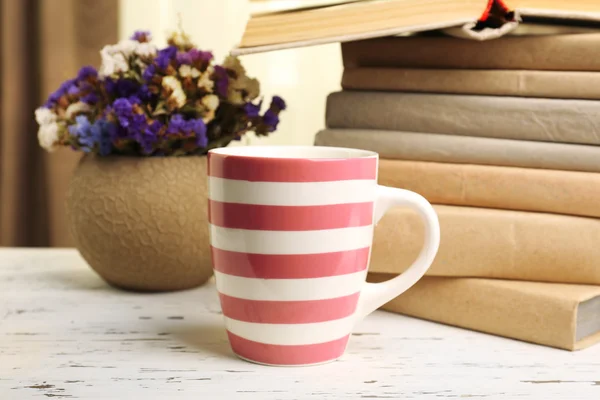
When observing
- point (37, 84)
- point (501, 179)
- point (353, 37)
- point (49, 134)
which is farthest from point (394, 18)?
point (37, 84)

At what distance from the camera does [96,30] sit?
144 cm

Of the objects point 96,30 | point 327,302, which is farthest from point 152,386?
point 96,30

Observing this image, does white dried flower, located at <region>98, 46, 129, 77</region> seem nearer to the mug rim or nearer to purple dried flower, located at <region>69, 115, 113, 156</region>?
purple dried flower, located at <region>69, 115, 113, 156</region>

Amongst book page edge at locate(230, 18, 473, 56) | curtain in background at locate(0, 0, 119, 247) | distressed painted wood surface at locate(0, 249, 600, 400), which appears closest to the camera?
distressed painted wood surface at locate(0, 249, 600, 400)

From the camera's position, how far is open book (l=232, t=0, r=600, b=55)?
0.57 meters

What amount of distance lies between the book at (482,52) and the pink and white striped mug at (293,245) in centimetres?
18

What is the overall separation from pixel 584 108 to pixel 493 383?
0.25 metres

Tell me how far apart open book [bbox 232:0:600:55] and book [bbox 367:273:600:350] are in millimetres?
Answer: 208

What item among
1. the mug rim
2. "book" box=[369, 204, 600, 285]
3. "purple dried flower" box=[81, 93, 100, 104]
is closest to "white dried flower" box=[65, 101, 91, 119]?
"purple dried flower" box=[81, 93, 100, 104]

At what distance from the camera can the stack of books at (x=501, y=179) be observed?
22.7 inches

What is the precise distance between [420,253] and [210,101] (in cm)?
27

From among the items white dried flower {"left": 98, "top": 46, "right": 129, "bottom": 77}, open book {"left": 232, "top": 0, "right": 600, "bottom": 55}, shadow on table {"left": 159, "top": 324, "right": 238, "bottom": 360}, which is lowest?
shadow on table {"left": 159, "top": 324, "right": 238, "bottom": 360}

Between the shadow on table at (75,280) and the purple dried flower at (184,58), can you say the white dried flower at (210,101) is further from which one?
the shadow on table at (75,280)

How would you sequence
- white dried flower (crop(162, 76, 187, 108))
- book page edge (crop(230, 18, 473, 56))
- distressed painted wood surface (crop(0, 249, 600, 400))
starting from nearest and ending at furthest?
distressed painted wood surface (crop(0, 249, 600, 400))
book page edge (crop(230, 18, 473, 56))
white dried flower (crop(162, 76, 187, 108))
